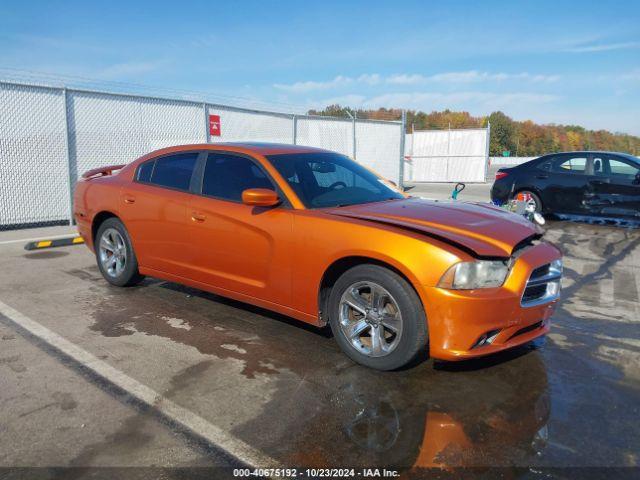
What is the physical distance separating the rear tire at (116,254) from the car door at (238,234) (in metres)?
1.06

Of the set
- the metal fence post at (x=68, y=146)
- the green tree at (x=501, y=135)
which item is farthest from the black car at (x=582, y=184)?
the green tree at (x=501, y=135)

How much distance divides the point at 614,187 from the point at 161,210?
27.8 feet

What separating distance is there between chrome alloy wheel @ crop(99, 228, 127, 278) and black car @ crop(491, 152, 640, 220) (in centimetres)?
818

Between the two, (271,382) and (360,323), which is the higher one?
(360,323)

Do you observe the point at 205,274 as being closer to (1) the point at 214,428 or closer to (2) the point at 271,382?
(2) the point at 271,382

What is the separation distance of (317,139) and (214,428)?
12181mm

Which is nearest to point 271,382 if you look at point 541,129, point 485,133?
point 485,133

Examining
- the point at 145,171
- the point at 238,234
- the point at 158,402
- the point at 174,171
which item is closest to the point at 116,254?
the point at 145,171

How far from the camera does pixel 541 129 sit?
101188 millimetres

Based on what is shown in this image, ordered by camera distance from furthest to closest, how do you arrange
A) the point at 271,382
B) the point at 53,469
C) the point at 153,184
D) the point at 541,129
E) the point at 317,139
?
1. the point at 541,129
2. the point at 317,139
3. the point at 153,184
4. the point at 271,382
5. the point at 53,469

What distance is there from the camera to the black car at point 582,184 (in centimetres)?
979

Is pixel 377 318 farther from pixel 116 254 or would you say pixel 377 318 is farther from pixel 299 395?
pixel 116 254

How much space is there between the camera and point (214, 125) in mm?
12047

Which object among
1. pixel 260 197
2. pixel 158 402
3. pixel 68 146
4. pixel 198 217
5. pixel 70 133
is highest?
pixel 70 133
